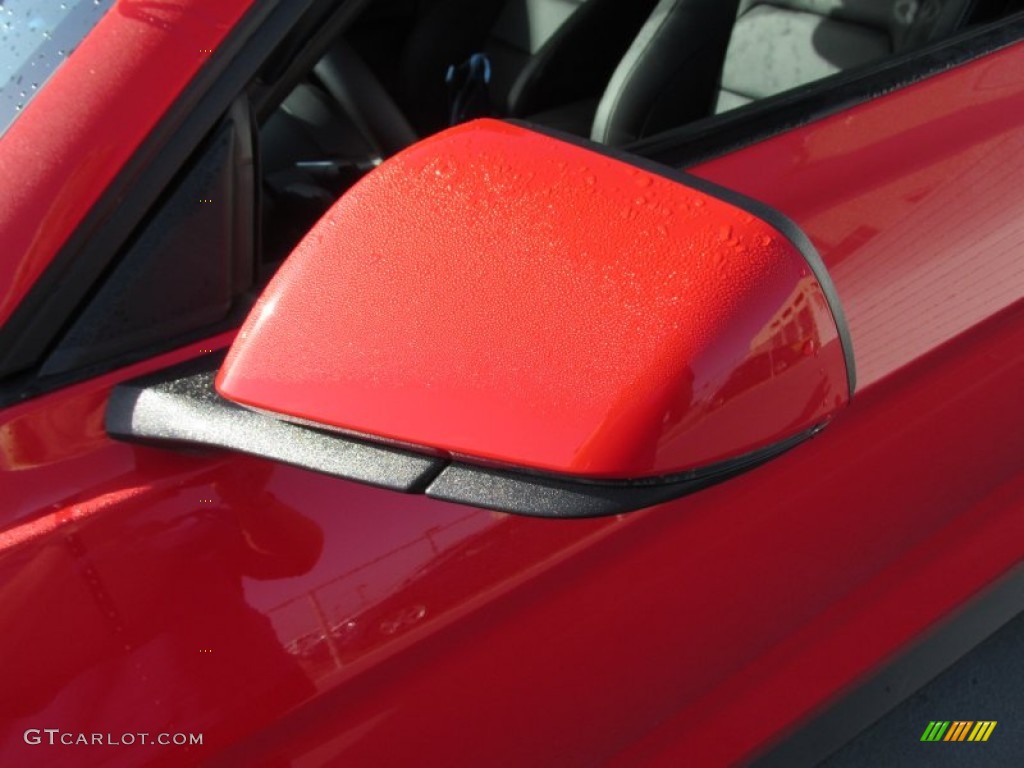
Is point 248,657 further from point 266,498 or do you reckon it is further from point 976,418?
point 976,418

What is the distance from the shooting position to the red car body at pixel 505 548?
87cm

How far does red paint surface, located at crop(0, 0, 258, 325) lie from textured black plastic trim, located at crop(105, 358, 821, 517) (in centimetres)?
17

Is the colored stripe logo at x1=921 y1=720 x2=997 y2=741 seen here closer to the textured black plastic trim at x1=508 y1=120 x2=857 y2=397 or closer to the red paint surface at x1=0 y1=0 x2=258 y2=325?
the textured black plastic trim at x1=508 y1=120 x2=857 y2=397

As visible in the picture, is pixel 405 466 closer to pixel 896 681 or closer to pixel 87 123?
pixel 87 123

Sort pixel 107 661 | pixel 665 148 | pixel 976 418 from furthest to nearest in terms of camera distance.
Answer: pixel 976 418, pixel 665 148, pixel 107 661

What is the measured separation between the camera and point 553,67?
2.37m

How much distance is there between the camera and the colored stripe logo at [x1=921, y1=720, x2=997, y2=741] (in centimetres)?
191

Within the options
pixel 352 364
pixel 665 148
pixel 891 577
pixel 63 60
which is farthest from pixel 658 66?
pixel 352 364

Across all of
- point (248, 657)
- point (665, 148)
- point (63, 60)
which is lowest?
point (248, 657)

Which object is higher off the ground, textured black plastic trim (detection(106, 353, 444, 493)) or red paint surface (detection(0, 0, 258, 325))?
red paint surface (detection(0, 0, 258, 325))

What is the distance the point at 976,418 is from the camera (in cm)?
142

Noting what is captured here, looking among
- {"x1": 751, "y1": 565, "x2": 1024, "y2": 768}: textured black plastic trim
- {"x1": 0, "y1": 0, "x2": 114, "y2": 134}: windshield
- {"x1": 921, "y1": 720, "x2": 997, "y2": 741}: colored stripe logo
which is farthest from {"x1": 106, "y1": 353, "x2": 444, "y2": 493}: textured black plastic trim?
{"x1": 921, "y1": 720, "x2": 997, "y2": 741}: colored stripe logo

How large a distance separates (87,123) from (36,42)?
13 centimetres

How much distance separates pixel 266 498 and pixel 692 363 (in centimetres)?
40
